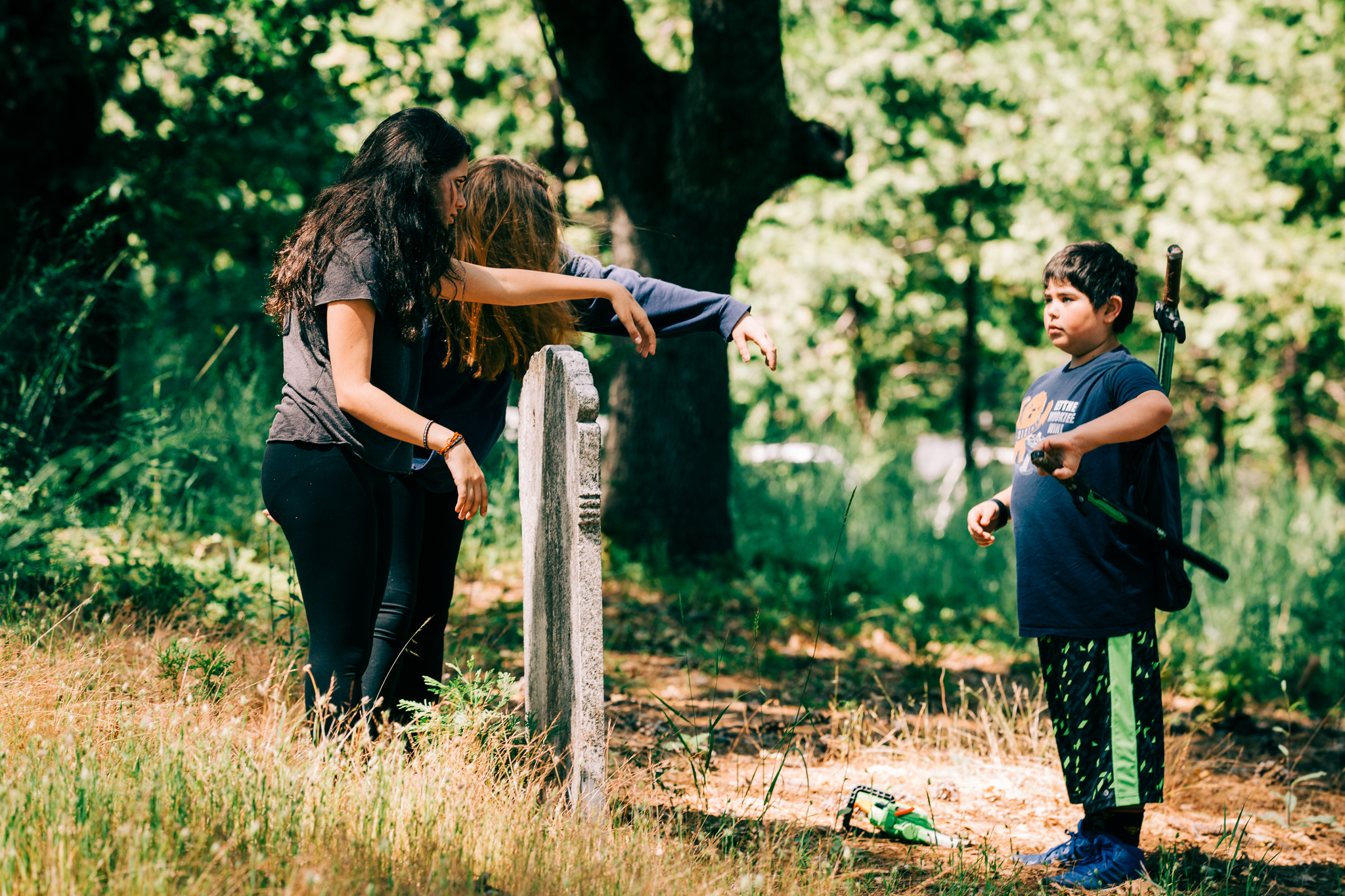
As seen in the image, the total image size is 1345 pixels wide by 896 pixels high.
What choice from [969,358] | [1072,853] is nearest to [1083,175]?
[969,358]

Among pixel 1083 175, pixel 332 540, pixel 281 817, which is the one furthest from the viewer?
pixel 1083 175

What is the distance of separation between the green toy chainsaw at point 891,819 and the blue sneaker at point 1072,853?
227 mm

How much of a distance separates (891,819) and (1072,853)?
0.54 metres

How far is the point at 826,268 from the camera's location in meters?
13.3

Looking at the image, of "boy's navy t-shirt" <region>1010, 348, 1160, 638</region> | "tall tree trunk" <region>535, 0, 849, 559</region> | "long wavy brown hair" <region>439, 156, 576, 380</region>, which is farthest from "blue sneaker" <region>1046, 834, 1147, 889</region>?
"tall tree trunk" <region>535, 0, 849, 559</region>

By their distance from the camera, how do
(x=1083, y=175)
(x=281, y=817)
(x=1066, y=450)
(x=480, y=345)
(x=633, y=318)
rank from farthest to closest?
(x=1083, y=175) < (x=480, y=345) < (x=633, y=318) < (x=1066, y=450) < (x=281, y=817)

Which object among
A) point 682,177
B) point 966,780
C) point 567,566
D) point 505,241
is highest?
point 682,177

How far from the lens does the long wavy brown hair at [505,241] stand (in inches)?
119

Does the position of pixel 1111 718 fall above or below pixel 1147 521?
below

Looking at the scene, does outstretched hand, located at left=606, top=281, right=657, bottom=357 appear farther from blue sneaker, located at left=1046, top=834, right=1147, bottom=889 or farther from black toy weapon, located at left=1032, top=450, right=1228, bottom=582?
blue sneaker, located at left=1046, top=834, right=1147, bottom=889

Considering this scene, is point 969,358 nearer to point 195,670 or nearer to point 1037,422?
point 1037,422

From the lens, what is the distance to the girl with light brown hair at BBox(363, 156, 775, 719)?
2.92 m

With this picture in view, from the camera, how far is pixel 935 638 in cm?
603

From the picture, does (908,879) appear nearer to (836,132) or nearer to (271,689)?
(271,689)
